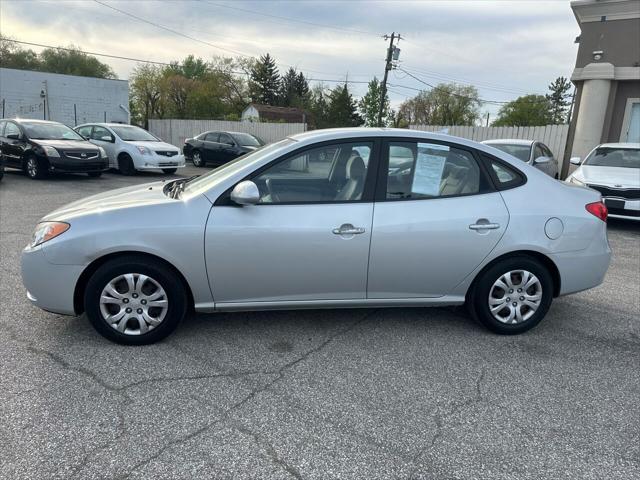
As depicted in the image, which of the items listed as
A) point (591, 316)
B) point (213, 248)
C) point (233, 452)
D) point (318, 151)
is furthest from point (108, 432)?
point (591, 316)

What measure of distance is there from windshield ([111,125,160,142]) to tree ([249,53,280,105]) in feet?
181

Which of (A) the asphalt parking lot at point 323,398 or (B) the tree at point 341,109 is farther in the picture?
(B) the tree at point 341,109

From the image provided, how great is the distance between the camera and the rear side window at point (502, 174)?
3.73m

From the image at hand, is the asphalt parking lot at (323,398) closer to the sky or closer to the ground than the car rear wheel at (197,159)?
closer to the ground

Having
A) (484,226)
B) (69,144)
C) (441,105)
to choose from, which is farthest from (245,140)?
(441,105)

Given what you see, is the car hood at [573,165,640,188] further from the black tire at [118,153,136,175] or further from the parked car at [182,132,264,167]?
the parked car at [182,132,264,167]

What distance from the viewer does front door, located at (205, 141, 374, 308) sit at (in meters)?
3.33

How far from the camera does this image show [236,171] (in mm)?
3514

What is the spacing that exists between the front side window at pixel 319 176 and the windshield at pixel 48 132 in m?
11.4

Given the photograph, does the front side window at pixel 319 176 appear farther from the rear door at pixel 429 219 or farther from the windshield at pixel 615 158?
the windshield at pixel 615 158

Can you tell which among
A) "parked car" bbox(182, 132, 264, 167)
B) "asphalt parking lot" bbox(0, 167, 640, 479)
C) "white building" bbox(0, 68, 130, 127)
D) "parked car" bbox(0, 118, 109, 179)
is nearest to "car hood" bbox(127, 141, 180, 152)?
"parked car" bbox(0, 118, 109, 179)

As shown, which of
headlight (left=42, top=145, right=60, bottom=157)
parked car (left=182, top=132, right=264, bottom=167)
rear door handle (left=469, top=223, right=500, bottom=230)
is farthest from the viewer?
parked car (left=182, top=132, right=264, bottom=167)

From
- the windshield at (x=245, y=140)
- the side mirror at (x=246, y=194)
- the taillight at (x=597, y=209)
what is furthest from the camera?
the windshield at (x=245, y=140)

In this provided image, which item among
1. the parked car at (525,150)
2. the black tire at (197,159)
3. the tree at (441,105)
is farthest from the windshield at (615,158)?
the tree at (441,105)
